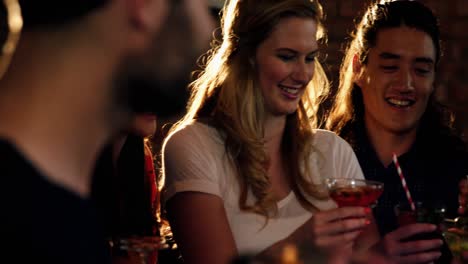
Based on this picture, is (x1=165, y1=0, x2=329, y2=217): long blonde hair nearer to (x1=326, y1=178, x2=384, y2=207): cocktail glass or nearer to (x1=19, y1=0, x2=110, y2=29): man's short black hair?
(x1=326, y1=178, x2=384, y2=207): cocktail glass

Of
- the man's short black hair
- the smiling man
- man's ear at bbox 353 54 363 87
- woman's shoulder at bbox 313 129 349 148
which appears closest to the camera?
the man's short black hair

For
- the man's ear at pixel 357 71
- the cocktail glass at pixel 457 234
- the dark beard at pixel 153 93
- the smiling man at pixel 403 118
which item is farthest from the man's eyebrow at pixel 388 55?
the dark beard at pixel 153 93

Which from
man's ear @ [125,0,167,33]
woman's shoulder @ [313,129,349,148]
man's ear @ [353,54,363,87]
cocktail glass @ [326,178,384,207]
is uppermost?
man's ear @ [125,0,167,33]

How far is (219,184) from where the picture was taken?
8.80 feet

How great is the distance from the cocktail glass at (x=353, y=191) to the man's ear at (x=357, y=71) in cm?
113

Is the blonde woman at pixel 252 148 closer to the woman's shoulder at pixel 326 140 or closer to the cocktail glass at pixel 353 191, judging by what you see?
the woman's shoulder at pixel 326 140

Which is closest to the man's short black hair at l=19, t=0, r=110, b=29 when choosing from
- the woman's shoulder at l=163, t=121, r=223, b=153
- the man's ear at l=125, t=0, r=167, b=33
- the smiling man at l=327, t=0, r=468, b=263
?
the man's ear at l=125, t=0, r=167, b=33

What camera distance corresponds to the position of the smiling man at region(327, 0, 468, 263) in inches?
130

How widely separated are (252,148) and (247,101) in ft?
0.52

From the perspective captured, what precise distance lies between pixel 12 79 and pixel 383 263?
1.94ft

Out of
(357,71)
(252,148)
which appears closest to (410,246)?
(252,148)

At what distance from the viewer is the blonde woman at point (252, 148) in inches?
103

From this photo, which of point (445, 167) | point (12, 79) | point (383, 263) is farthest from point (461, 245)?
point (12, 79)

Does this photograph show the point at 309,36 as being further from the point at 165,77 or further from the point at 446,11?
the point at 446,11
